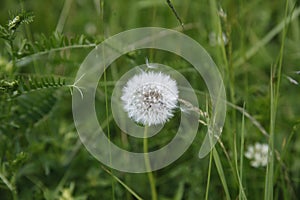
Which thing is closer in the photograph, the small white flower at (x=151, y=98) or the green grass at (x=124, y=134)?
the small white flower at (x=151, y=98)

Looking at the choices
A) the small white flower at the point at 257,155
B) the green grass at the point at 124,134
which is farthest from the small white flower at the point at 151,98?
the small white flower at the point at 257,155

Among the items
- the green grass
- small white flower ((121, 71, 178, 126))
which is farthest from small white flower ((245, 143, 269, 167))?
small white flower ((121, 71, 178, 126))

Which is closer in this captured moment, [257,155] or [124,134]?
[257,155]

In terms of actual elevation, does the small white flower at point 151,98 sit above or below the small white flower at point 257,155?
above

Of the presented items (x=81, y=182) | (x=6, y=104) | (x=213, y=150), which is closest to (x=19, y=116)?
(x=6, y=104)

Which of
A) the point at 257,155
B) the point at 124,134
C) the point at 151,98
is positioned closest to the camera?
the point at 151,98

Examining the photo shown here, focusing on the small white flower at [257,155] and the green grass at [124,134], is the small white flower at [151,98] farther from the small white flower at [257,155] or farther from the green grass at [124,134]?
the small white flower at [257,155]
